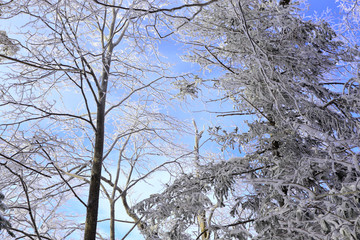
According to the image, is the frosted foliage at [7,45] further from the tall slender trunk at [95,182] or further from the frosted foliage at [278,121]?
the frosted foliage at [278,121]

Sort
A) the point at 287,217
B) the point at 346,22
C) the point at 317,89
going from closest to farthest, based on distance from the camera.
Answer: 1. the point at 287,217
2. the point at 317,89
3. the point at 346,22

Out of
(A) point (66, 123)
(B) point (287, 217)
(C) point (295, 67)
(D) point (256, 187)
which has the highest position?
(A) point (66, 123)

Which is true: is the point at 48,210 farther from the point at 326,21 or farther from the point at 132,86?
the point at 326,21

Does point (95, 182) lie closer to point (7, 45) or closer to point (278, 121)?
point (7, 45)

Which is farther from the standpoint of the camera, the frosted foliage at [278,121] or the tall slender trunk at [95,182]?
the tall slender trunk at [95,182]

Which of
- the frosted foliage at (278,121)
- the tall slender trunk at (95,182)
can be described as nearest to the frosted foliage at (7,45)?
the tall slender trunk at (95,182)

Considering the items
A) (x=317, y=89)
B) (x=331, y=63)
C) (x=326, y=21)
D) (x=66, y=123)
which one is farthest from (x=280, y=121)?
(x=66, y=123)

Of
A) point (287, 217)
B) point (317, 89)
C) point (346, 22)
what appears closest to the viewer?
point (287, 217)

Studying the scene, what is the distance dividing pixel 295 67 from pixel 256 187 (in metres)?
1.98

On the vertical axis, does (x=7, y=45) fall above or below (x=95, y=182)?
above

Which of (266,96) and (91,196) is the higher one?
(266,96)

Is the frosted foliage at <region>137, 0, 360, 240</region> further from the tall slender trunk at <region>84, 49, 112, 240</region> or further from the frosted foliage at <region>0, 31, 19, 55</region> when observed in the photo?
the frosted foliage at <region>0, 31, 19, 55</region>

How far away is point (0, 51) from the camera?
192 inches

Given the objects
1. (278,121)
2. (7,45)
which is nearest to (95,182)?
(7,45)
